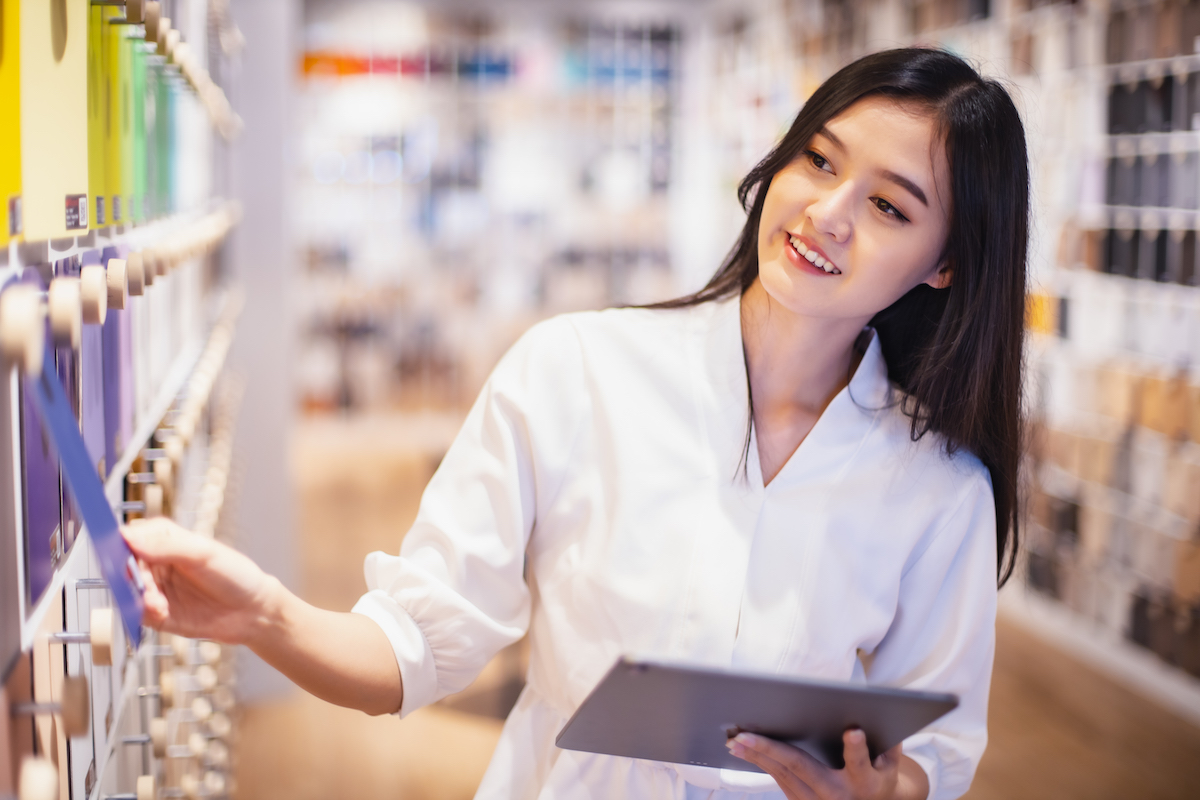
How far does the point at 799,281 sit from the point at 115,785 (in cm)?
97

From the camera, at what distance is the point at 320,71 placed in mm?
7273

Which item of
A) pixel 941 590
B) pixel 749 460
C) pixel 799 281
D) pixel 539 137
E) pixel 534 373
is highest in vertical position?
pixel 539 137

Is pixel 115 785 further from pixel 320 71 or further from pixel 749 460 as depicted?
pixel 320 71

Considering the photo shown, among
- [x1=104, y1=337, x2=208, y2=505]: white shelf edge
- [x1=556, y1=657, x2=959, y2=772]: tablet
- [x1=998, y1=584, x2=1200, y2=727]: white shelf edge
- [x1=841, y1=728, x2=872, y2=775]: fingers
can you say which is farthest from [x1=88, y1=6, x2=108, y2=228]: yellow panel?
[x1=998, y1=584, x2=1200, y2=727]: white shelf edge

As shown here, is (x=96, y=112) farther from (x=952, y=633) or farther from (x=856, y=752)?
(x=952, y=633)

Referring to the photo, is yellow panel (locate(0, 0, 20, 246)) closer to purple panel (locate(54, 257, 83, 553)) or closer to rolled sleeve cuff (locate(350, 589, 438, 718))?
purple panel (locate(54, 257, 83, 553))

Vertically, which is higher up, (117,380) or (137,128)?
(137,128)

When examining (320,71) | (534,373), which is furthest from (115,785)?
(320,71)

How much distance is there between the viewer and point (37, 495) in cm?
80

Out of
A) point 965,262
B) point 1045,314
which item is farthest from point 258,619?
point 1045,314

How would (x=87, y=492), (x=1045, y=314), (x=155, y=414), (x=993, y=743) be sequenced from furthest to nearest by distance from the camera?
(x=1045, y=314) < (x=993, y=743) < (x=155, y=414) < (x=87, y=492)

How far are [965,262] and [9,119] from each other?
3.32 ft

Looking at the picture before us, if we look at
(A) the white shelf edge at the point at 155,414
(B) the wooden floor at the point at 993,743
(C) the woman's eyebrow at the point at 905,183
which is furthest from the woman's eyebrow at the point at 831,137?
(B) the wooden floor at the point at 993,743

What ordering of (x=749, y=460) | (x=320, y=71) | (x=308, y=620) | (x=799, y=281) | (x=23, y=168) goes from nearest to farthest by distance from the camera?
(x=23, y=168) < (x=308, y=620) < (x=799, y=281) < (x=749, y=460) < (x=320, y=71)
